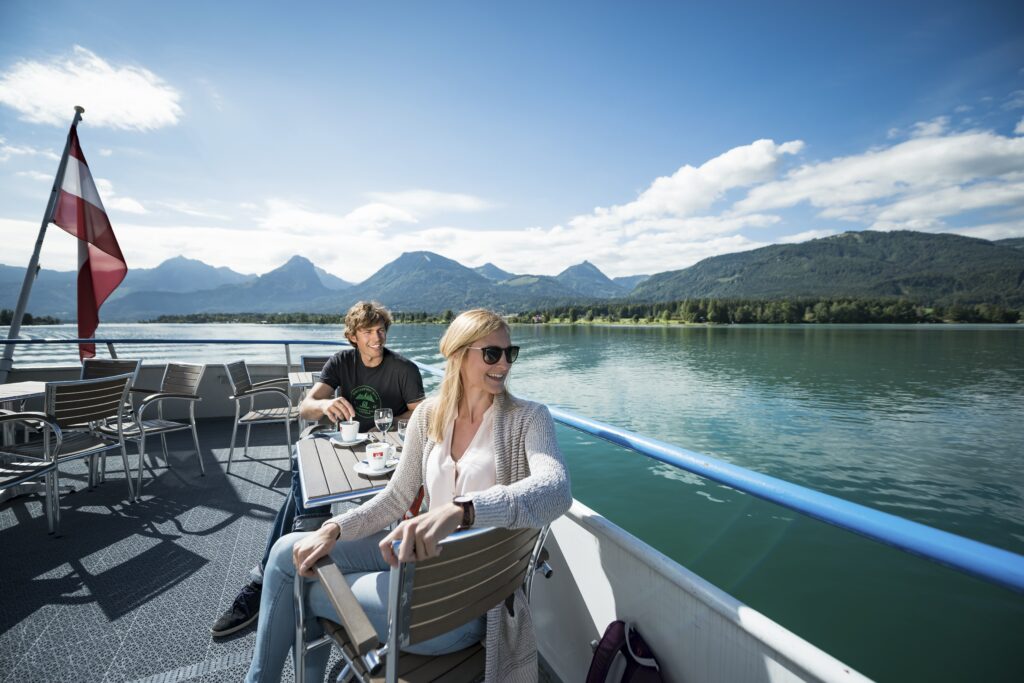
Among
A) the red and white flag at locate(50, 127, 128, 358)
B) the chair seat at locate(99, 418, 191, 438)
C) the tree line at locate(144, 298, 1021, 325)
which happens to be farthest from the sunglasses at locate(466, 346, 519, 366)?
the tree line at locate(144, 298, 1021, 325)

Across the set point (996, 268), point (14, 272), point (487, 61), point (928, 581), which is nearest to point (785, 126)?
point (996, 268)

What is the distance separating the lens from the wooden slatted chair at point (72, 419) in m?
2.74

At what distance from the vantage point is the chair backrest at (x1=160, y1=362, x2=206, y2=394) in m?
3.84

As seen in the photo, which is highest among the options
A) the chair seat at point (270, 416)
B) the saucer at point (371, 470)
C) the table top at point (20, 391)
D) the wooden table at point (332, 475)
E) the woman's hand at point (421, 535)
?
the woman's hand at point (421, 535)

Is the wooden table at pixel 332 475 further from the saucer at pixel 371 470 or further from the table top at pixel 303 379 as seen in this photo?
the table top at pixel 303 379

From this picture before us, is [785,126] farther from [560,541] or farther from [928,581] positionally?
[560,541]

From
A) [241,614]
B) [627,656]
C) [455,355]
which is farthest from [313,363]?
[627,656]

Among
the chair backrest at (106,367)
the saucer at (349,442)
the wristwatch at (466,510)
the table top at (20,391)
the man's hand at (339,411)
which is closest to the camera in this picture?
the wristwatch at (466,510)

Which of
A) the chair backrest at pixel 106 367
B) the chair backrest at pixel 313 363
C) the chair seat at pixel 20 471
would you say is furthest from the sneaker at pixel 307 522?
the chair backrest at pixel 313 363

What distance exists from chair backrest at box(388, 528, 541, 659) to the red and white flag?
5.93m

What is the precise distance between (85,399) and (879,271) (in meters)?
183

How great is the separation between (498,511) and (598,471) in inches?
518

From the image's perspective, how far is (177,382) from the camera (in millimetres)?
3869

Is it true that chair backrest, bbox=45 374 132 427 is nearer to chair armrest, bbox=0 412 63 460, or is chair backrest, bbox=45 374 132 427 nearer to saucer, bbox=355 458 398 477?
chair armrest, bbox=0 412 63 460
